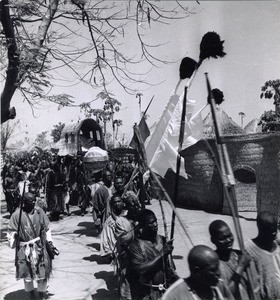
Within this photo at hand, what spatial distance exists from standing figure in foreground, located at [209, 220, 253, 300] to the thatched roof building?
5.35 metres

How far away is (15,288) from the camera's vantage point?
6.05 m

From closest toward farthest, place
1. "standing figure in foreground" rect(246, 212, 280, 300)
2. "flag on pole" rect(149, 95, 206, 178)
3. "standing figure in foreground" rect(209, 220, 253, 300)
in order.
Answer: "standing figure in foreground" rect(209, 220, 253, 300)
"standing figure in foreground" rect(246, 212, 280, 300)
"flag on pole" rect(149, 95, 206, 178)

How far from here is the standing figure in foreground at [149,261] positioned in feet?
12.1

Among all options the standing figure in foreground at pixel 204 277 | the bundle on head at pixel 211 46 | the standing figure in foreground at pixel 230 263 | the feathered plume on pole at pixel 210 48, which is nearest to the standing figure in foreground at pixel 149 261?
the standing figure in foreground at pixel 230 263

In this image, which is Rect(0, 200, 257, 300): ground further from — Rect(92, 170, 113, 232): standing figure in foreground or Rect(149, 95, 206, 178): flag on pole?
Rect(149, 95, 206, 178): flag on pole

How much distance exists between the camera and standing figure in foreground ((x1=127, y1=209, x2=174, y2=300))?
3684 millimetres

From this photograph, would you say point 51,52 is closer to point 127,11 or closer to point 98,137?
point 127,11

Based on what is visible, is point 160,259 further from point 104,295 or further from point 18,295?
point 18,295

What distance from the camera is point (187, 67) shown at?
13.6 feet

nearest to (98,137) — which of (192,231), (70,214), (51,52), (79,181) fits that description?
(79,181)

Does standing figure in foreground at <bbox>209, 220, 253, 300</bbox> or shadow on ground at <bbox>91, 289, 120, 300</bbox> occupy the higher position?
standing figure in foreground at <bbox>209, 220, 253, 300</bbox>

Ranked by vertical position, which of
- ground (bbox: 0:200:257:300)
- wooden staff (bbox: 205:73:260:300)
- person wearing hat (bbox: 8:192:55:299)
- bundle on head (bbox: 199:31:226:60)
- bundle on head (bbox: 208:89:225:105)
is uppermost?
bundle on head (bbox: 199:31:226:60)

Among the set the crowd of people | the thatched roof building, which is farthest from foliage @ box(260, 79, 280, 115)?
the crowd of people

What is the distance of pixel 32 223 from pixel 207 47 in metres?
3.10
